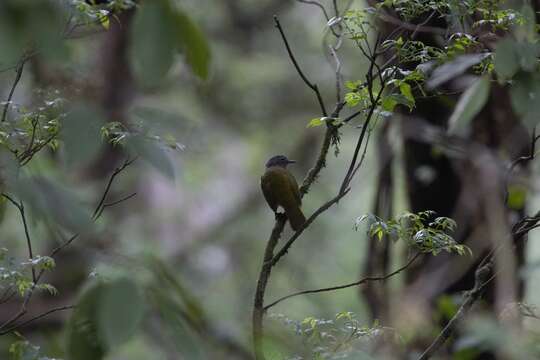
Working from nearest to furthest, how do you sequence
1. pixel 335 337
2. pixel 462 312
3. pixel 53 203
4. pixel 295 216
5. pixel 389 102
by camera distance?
pixel 53 203 < pixel 389 102 < pixel 462 312 < pixel 335 337 < pixel 295 216

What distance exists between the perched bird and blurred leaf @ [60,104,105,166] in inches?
160

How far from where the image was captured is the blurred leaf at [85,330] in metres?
1.18

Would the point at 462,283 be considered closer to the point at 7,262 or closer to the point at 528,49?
the point at 7,262

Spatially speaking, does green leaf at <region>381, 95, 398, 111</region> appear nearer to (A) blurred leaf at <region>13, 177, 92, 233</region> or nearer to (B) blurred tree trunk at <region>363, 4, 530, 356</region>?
(B) blurred tree trunk at <region>363, 4, 530, 356</region>

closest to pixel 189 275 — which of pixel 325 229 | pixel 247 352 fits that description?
pixel 325 229

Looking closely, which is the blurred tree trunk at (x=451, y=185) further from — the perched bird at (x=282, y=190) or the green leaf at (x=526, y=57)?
the green leaf at (x=526, y=57)

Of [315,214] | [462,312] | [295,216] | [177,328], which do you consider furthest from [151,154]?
[295,216]

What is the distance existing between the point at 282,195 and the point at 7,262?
2.81 metres

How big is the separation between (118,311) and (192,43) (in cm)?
45

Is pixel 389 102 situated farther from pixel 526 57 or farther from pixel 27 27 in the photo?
pixel 27 27

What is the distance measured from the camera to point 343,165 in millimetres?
15039

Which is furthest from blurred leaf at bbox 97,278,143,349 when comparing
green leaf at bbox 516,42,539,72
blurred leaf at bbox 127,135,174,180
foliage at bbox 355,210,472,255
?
foliage at bbox 355,210,472,255

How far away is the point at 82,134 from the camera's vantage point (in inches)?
44.4

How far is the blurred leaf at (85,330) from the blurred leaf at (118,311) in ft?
0.14
